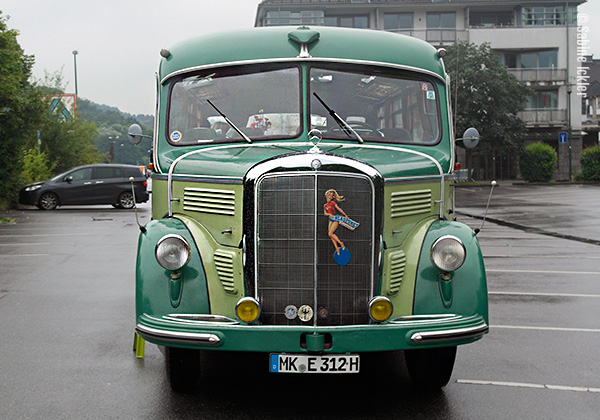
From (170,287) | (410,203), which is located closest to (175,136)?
(170,287)

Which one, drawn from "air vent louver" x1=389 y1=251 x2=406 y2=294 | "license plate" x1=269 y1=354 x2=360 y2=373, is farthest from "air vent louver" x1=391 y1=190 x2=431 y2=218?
"license plate" x1=269 y1=354 x2=360 y2=373

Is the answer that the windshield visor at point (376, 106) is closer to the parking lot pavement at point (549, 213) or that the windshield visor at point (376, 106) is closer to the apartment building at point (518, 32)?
the parking lot pavement at point (549, 213)

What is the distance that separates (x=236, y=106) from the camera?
6000mm

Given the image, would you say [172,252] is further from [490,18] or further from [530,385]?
[490,18]

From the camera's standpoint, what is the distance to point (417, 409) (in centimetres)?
498

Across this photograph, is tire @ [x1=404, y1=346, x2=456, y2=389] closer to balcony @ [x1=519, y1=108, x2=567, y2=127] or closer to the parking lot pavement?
the parking lot pavement

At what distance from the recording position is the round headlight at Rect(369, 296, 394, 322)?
473 cm

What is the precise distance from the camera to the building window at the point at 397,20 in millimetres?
58875

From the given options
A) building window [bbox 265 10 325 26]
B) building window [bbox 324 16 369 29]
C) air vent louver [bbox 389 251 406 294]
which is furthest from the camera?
building window [bbox 324 16 369 29]

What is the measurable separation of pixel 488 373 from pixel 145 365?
273 cm

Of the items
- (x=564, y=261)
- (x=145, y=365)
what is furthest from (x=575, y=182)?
(x=145, y=365)

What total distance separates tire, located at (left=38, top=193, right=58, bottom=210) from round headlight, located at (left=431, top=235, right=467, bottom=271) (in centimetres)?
2286

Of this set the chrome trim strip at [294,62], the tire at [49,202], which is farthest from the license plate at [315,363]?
the tire at [49,202]

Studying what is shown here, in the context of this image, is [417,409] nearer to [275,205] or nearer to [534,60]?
[275,205]
